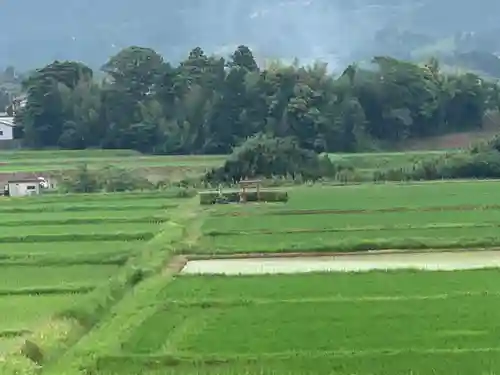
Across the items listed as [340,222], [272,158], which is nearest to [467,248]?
[340,222]

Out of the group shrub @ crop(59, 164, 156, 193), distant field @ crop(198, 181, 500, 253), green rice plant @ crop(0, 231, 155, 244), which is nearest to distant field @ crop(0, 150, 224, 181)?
shrub @ crop(59, 164, 156, 193)

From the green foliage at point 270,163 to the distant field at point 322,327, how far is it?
54.0 ft

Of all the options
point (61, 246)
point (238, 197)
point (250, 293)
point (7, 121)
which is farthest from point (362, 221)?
point (7, 121)

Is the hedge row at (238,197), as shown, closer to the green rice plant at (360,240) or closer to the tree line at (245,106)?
the green rice plant at (360,240)

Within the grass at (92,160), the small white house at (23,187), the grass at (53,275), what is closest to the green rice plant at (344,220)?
the grass at (53,275)

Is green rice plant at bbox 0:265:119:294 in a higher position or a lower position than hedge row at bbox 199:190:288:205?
lower

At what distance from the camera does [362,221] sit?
1817 centimetres

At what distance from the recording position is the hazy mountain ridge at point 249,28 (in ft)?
394

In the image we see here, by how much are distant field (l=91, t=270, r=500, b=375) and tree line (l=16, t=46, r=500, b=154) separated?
991 inches

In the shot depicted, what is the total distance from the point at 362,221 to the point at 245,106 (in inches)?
840

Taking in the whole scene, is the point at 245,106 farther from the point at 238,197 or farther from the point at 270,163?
the point at 238,197

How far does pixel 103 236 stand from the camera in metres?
17.1

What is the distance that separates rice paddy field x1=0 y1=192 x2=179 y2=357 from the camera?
1088 cm

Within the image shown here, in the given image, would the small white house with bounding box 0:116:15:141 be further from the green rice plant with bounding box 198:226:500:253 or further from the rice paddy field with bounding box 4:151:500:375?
the green rice plant with bounding box 198:226:500:253
